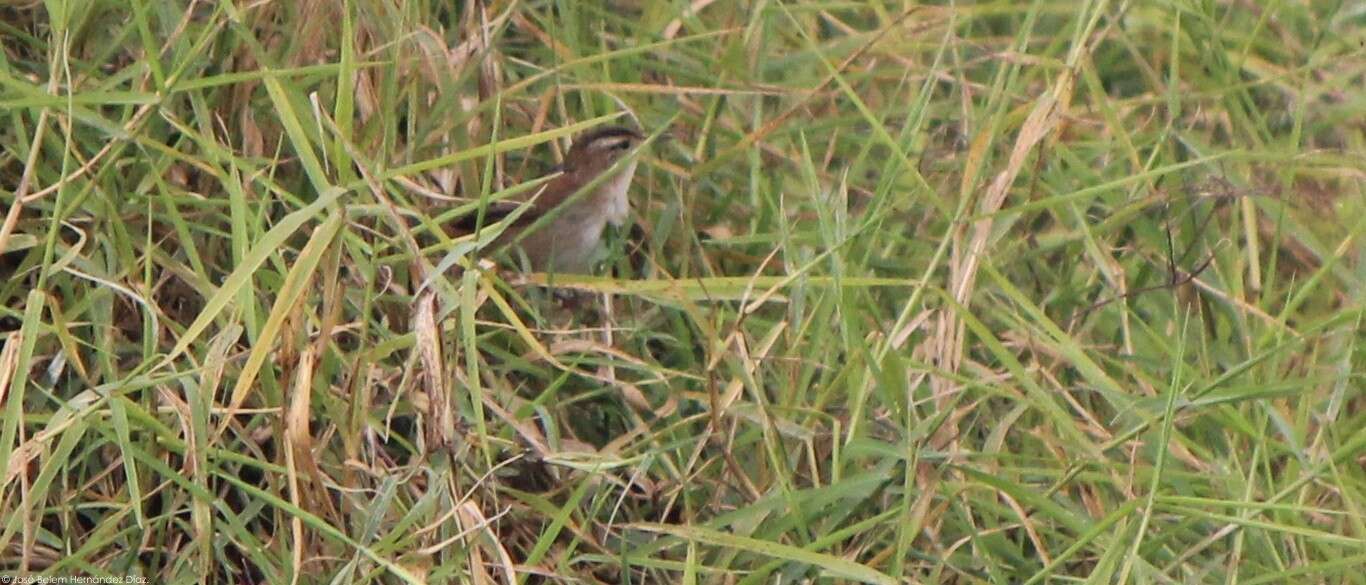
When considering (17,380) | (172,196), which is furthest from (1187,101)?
(17,380)

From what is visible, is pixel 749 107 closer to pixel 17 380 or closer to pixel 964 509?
pixel 964 509

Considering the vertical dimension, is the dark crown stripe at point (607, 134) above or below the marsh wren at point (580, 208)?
above

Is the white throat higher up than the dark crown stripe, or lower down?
lower down

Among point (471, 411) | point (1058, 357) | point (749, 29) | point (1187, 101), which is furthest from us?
point (1187, 101)

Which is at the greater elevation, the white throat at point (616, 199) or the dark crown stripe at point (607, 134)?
the dark crown stripe at point (607, 134)

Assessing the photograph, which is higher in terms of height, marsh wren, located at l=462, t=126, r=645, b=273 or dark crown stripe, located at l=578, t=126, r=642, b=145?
dark crown stripe, located at l=578, t=126, r=642, b=145

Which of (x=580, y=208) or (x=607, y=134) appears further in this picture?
(x=607, y=134)

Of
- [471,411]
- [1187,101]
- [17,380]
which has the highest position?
[17,380]

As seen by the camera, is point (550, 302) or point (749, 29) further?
point (749, 29)
